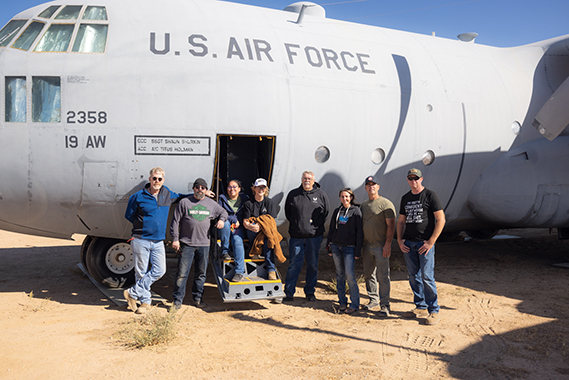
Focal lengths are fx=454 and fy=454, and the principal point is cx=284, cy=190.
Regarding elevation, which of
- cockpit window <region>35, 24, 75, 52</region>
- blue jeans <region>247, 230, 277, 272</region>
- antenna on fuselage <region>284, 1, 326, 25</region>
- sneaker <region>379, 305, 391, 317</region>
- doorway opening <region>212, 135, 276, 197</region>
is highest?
antenna on fuselage <region>284, 1, 326, 25</region>

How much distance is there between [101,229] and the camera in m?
7.59

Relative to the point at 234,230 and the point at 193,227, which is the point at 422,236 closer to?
the point at 234,230

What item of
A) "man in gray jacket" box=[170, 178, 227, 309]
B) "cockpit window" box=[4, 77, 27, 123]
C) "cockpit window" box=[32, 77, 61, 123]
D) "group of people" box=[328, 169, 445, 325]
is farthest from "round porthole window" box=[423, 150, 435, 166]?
"cockpit window" box=[4, 77, 27, 123]

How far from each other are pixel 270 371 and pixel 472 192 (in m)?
6.35

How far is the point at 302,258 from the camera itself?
7.87 m

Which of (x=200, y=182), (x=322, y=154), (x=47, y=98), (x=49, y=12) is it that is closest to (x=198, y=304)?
(x=200, y=182)

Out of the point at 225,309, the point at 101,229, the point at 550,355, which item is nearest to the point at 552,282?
the point at 550,355

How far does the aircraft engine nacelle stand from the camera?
9.43m

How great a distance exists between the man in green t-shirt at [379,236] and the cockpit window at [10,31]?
616cm

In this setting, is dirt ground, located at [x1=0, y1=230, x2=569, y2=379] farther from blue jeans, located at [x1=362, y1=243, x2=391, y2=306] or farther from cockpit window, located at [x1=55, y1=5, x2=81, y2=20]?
cockpit window, located at [x1=55, y1=5, x2=81, y2=20]

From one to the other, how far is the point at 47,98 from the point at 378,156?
18.5ft

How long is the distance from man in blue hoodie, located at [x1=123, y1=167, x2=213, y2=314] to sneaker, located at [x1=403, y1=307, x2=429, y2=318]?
156 inches

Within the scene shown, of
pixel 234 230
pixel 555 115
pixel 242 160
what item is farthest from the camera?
pixel 242 160

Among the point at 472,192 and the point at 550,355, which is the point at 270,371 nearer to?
the point at 550,355
